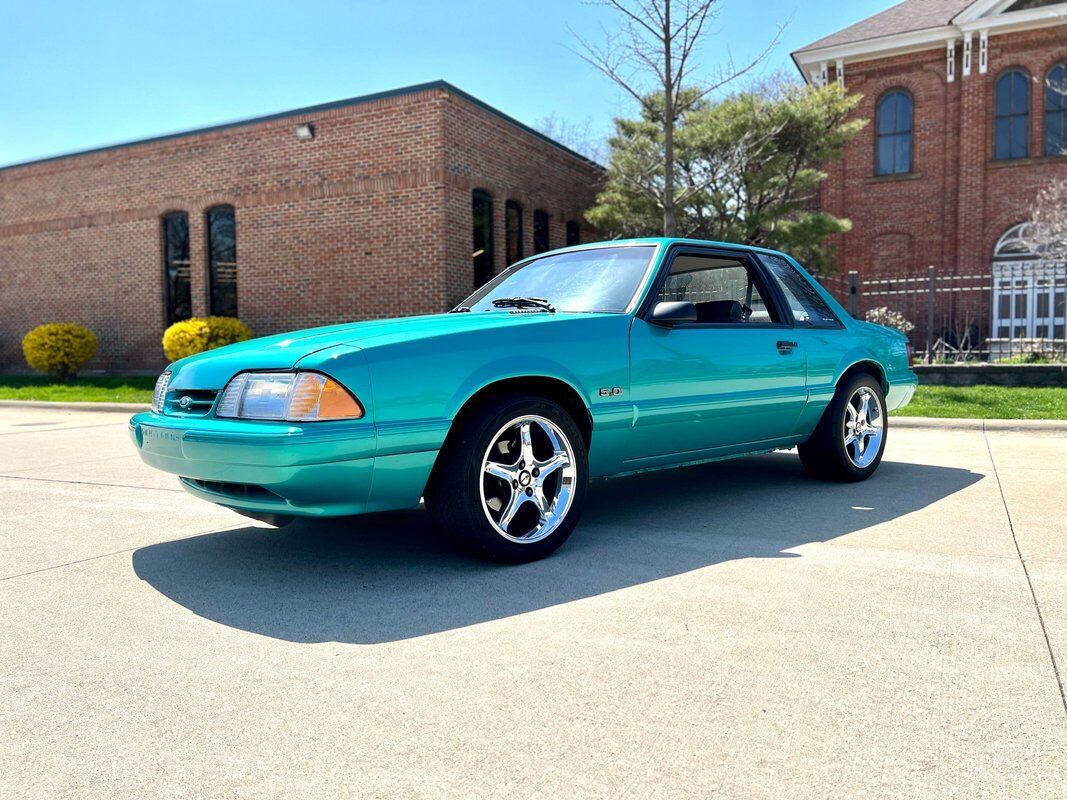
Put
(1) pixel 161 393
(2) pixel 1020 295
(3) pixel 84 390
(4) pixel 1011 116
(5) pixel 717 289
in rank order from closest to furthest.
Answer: (1) pixel 161 393 < (5) pixel 717 289 < (3) pixel 84 390 < (2) pixel 1020 295 < (4) pixel 1011 116

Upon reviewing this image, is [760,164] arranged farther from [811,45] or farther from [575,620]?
[575,620]

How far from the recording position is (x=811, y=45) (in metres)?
25.8

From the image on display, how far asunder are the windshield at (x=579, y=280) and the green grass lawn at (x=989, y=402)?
611 cm

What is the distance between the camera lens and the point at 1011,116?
959 inches

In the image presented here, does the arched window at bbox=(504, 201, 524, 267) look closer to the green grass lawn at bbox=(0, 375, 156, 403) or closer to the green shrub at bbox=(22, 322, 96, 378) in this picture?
the green grass lawn at bbox=(0, 375, 156, 403)

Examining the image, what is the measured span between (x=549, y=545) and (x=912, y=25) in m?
26.1

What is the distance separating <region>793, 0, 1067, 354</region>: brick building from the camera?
23750 mm

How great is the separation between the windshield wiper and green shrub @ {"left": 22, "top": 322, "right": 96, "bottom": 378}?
16.2 metres

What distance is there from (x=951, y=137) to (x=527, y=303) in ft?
80.0

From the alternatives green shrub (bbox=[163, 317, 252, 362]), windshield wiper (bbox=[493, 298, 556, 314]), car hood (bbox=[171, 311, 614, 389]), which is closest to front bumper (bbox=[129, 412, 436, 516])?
car hood (bbox=[171, 311, 614, 389])

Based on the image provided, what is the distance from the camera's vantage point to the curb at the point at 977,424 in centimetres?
877

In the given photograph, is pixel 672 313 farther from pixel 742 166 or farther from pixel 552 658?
pixel 742 166

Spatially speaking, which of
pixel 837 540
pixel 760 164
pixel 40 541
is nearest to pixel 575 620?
pixel 837 540

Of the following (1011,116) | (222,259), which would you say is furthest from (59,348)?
(1011,116)
